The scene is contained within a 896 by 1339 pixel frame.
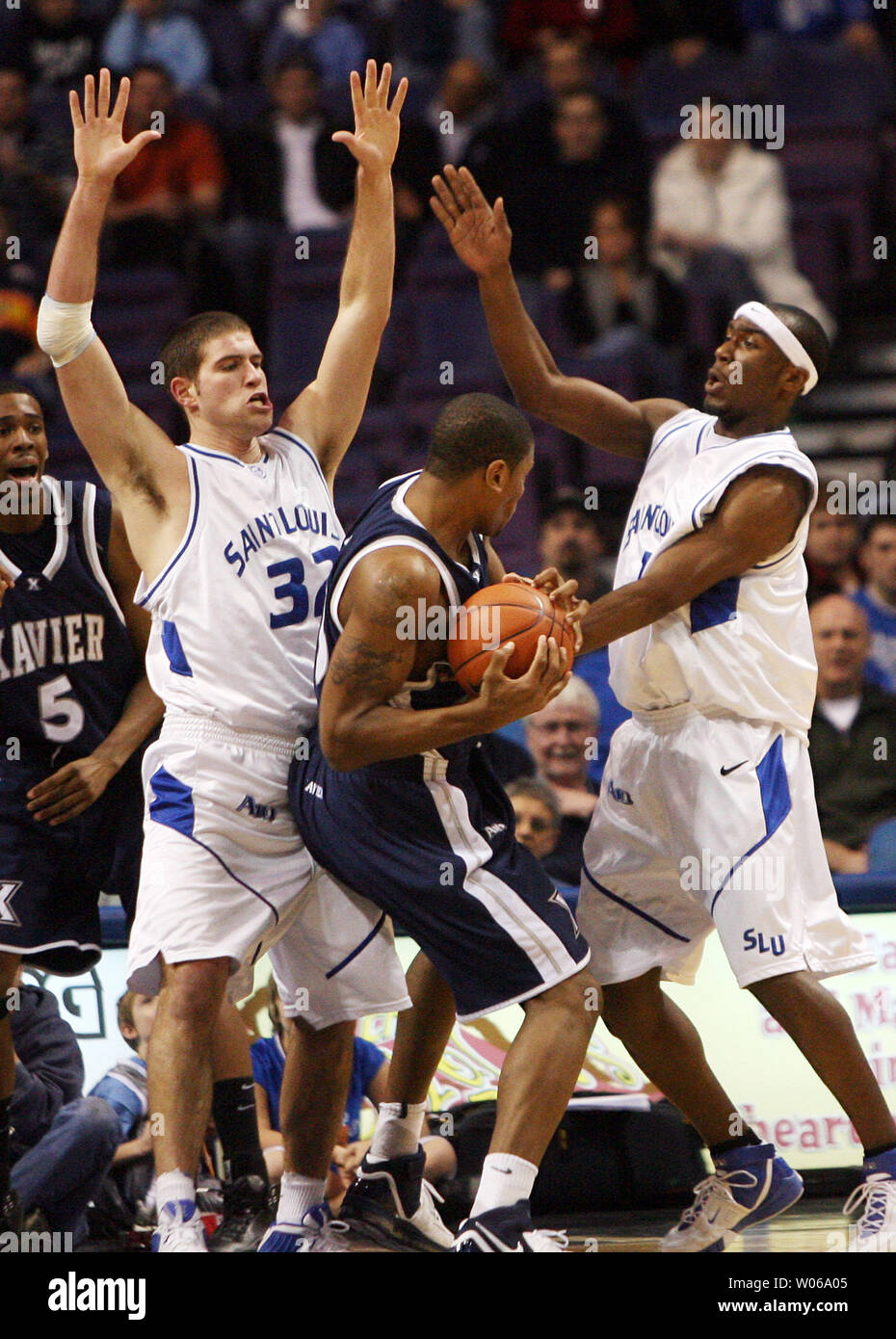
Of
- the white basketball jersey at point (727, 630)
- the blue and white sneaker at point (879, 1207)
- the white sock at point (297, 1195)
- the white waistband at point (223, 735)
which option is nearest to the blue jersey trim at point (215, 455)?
the white waistband at point (223, 735)

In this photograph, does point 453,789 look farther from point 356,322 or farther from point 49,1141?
point 49,1141

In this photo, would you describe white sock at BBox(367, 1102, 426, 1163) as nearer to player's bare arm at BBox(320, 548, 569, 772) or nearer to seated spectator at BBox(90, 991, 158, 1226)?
seated spectator at BBox(90, 991, 158, 1226)

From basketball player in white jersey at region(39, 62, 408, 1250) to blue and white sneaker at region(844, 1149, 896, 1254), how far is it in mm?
1207

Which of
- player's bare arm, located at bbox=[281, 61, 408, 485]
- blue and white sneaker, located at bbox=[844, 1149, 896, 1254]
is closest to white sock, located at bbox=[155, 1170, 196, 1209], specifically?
blue and white sneaker, located at bbox=[844, 1149, 896, 1254]

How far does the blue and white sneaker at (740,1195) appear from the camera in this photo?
4066 millimetres

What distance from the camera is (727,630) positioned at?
160 inches

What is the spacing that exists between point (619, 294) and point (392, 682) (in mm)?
5248

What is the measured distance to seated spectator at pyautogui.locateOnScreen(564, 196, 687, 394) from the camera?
326 inches

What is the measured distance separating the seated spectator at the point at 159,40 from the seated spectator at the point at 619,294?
8.94 ft

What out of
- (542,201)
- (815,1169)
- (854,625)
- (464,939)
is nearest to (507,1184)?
(464,939)

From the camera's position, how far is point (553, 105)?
28.9 ft

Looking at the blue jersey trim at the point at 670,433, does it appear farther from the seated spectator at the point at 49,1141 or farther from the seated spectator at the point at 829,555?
the seated spectator at the point at 829,555

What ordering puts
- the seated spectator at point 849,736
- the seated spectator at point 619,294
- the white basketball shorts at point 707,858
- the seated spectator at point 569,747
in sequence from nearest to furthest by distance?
the white basketball shorts at point 707,858, the seated spectator at point 569,747, the seated spectator at point 849,736, the seated spectator at point 619,294

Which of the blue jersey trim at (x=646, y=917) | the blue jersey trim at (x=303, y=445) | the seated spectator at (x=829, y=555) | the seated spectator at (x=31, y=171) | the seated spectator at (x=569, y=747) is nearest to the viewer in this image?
the blue jersey trim at (x=646, y=917)
